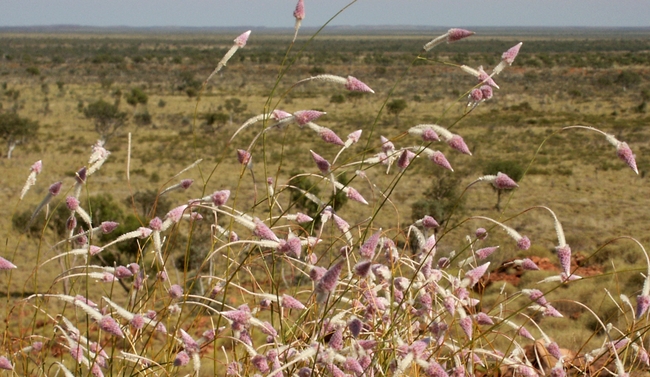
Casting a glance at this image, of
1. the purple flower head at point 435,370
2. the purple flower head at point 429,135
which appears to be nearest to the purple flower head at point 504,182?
the purple flower head at point 429,135

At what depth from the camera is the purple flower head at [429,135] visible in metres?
1.20

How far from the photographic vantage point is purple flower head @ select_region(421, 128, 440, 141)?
1.20 m

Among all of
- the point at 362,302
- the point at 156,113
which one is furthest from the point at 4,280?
the point at 156,113

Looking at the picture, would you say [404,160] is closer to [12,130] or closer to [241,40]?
[241,40]

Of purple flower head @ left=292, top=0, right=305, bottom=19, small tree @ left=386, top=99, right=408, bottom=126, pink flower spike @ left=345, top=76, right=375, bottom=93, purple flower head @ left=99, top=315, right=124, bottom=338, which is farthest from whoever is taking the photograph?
small tree @ left=386, top=99, right=408, bottom=126

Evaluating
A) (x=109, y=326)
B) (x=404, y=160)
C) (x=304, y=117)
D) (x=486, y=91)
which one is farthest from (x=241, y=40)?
(x=109, y=326)

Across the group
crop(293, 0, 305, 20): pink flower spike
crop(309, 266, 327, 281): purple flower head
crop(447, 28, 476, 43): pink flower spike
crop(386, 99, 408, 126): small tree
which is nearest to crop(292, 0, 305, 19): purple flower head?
crop(293, 0, 305, 20): pink flower spike

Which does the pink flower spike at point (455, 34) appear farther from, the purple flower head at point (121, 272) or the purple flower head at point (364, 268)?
the purple flower head at point (121, 272)

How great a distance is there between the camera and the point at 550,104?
34.0m

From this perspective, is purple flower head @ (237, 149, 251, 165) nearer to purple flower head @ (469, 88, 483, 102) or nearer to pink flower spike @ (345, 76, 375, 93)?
pink flower spike @ (345, 76, 375, 93)

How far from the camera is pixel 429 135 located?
3.97 ft

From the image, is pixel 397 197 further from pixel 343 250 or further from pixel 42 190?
pixel 343 250

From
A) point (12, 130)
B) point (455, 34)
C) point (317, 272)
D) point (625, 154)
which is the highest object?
point (455, 34)

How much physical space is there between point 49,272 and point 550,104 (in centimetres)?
2958
